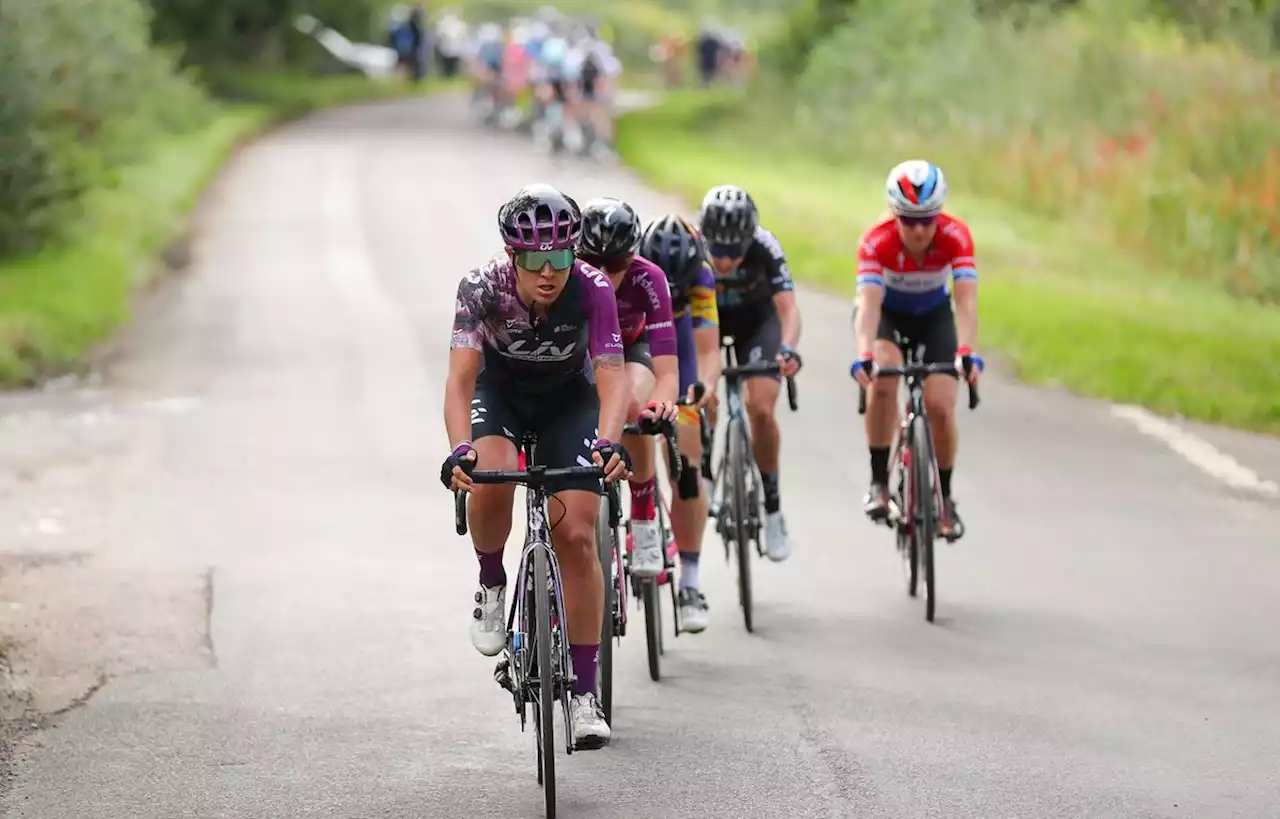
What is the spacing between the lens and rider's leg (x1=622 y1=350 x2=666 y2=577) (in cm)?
953

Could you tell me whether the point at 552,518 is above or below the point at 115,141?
below

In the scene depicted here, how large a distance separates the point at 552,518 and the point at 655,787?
1.00 meters

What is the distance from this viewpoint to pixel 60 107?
82.6 feet

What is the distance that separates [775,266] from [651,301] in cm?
201

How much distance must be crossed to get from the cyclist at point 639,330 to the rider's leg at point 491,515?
66 centimetres

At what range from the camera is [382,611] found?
1102cm

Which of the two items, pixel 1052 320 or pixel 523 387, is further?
pixel 1052 320

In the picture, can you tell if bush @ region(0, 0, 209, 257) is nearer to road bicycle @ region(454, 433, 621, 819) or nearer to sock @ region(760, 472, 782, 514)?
sock @ region(760, 472, 782, 514)

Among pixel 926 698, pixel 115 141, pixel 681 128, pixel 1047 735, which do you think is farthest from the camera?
pixel 681 128

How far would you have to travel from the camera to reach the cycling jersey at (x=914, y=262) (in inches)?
441

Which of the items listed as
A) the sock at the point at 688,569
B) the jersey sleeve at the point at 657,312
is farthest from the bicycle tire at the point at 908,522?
the jersey sleeve at the point at 657,312

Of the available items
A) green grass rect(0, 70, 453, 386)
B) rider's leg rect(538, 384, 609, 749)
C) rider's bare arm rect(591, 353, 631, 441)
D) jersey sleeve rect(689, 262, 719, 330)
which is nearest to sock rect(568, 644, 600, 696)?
rider's leg rect(538, 384, 609, 749)

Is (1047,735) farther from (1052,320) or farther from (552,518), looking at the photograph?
(1052,320)

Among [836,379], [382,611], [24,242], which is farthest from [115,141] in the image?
[382,611]
